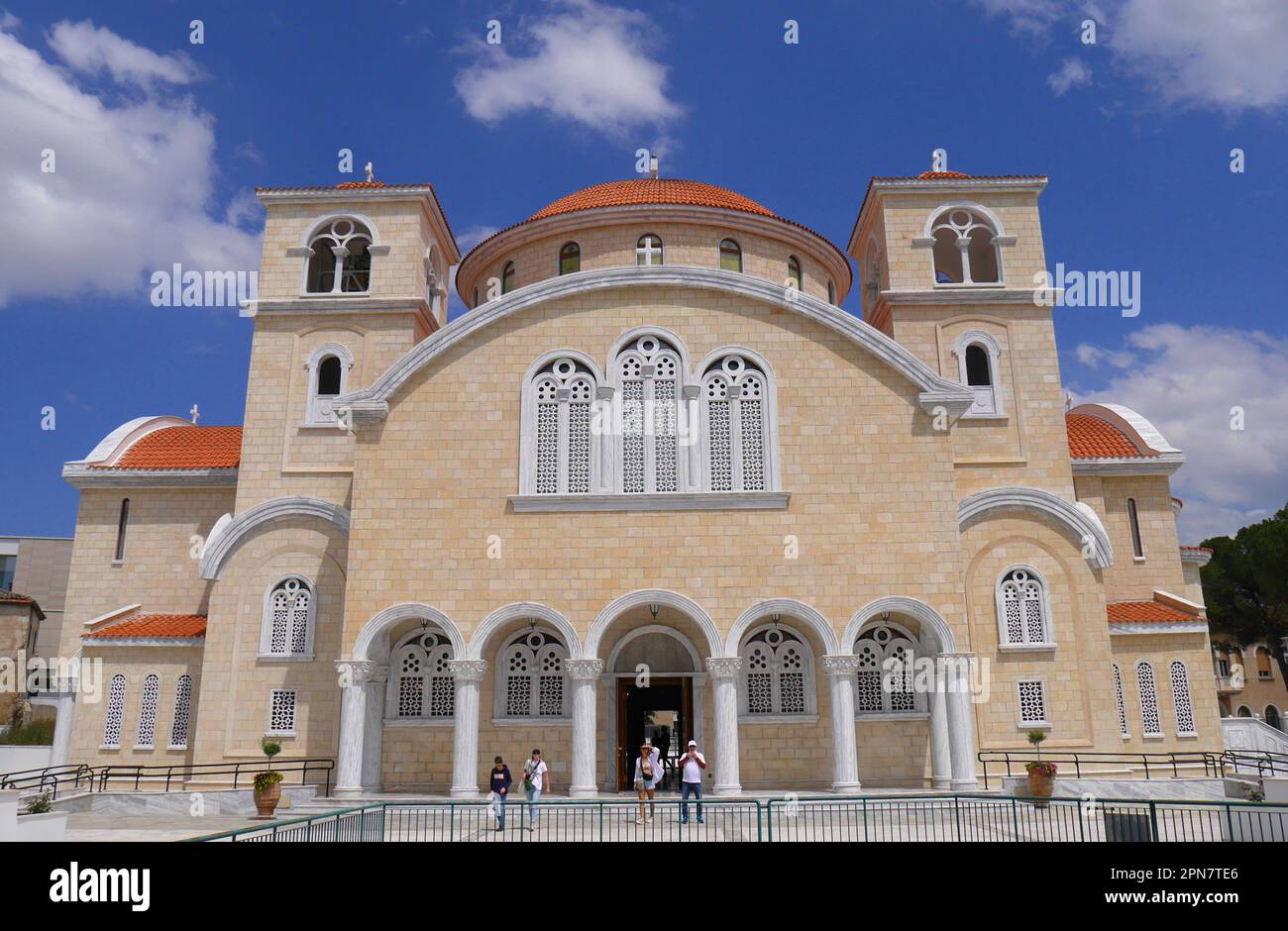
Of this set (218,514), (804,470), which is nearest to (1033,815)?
(804,470)

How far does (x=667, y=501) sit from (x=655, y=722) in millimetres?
5266

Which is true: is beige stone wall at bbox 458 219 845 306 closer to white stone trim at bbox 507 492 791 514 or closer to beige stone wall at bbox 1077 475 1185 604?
white stone trim at bbox 507 492 791 514

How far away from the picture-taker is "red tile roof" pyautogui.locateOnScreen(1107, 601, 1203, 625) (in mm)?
22609

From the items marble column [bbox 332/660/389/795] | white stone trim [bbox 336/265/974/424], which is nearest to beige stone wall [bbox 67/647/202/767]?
marble column [bbox 332/660/389/795]

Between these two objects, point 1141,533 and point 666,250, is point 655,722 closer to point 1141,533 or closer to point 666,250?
point 666,250

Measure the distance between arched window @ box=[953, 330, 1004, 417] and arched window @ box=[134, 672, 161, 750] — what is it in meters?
20.3

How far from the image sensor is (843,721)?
19000 millimetres

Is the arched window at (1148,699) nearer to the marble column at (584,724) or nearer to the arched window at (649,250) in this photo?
the marble column at (584,724)

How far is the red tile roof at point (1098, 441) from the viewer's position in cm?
2530

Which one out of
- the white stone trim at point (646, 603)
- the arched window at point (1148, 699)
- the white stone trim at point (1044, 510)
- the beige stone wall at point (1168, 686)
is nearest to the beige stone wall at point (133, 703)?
the white stone trim at point (646, 603)
